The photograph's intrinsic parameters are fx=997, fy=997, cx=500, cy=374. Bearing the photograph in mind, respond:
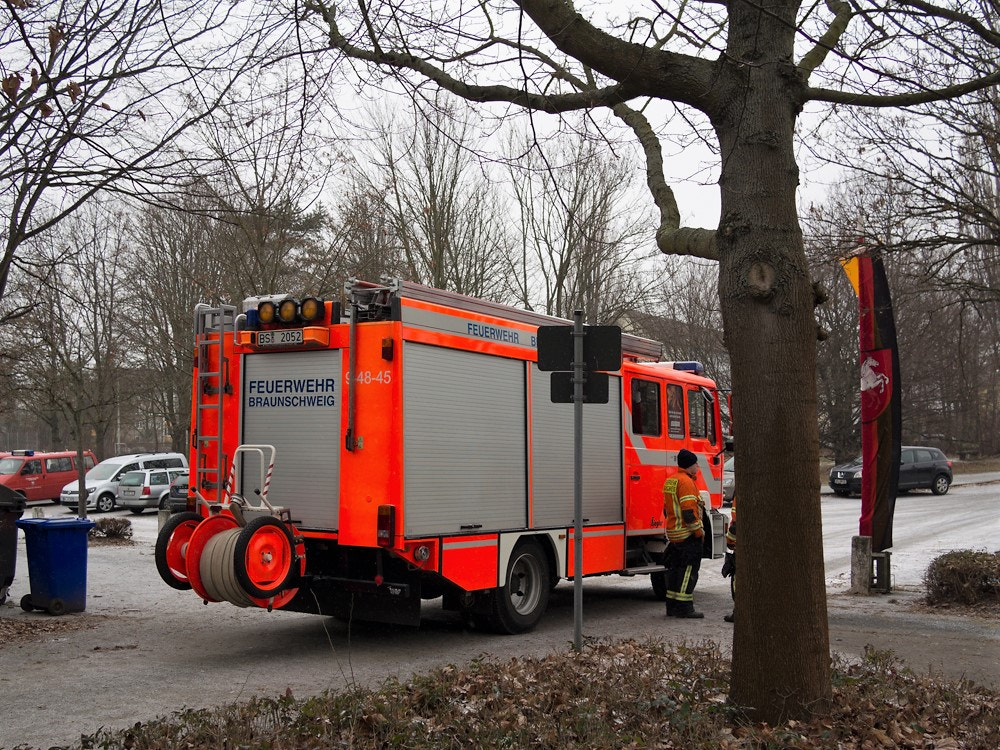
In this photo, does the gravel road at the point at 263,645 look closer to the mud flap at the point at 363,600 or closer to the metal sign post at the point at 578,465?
the mud flap at the point at 363,600

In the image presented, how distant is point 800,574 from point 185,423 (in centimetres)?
3308

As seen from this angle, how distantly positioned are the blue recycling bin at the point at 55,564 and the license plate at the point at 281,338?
3.46m

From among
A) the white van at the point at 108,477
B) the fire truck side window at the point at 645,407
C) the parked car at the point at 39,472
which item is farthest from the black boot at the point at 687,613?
the parked car at the point at 39,472

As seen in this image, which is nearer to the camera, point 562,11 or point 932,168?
point 562,11

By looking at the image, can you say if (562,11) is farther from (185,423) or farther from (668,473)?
(185,423)

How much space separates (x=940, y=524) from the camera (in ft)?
73.5

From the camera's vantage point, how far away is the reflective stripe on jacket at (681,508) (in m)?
10.9

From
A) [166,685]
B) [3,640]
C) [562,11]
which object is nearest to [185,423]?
[3,640]

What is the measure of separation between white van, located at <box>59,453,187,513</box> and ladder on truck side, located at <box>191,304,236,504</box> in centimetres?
2333

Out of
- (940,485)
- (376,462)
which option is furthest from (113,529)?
(940,485)

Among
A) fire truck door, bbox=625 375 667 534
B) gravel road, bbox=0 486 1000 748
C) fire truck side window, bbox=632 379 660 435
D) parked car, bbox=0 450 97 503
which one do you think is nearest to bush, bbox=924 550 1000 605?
gravel road, bbox=0 486 1000 748

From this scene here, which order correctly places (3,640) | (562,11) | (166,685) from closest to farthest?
(562,11) → (166,685) → (3,640)

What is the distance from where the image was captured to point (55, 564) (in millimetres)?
10891

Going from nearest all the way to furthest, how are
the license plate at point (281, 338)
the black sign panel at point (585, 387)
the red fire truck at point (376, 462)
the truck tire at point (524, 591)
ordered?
1. the black sign panel at point (585, 387)
2. the red fire truck at point (376, 462)
3. the license plate at point (281, 338)
4. the truck tire at point (524, 591)
